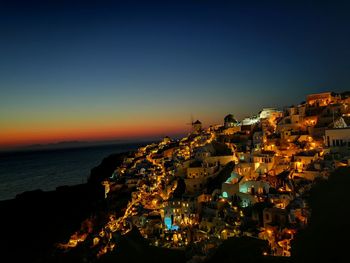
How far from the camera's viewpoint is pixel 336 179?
17.5 metres

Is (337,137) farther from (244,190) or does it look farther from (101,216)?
(101,216)

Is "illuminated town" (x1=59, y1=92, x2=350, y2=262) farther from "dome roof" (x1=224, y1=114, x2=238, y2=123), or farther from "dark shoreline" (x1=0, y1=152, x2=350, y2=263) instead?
"dome roof" (x1=224, y1=114, x2=238, y2=123)

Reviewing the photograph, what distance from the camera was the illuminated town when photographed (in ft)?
58.8

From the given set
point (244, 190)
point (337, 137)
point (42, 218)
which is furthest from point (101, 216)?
point (337, 137)

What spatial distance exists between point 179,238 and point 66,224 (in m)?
27.0

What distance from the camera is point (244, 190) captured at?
23766 millimetres

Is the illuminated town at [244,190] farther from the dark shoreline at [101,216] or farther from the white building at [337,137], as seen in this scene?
the dark shoreline at [101,216]

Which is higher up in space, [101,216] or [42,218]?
[101,216]

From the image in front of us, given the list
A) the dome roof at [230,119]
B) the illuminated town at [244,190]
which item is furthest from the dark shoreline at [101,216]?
the dome roof at [230,119]

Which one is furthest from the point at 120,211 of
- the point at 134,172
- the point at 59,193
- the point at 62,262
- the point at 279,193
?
the point at 59,193

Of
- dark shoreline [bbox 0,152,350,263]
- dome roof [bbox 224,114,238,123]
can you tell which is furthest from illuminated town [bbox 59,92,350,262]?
dome roof [bbox 224,114,238,123]

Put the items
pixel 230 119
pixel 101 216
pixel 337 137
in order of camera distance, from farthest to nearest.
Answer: pixel 230 119 → pixel 101 216 → pixel 337 137

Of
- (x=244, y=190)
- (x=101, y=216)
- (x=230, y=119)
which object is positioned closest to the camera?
(x=244, y=190)

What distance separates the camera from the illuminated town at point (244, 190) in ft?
58.8
